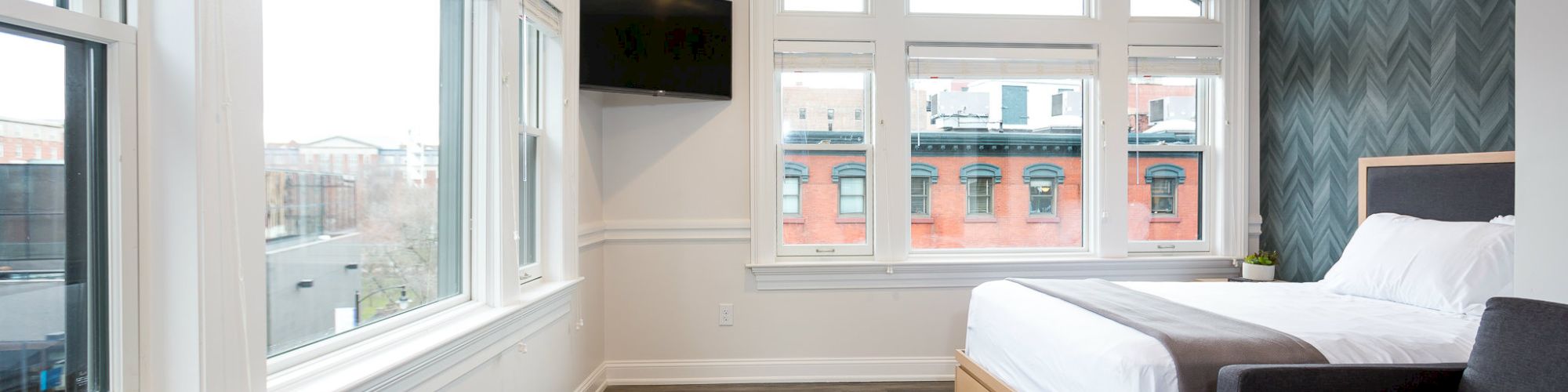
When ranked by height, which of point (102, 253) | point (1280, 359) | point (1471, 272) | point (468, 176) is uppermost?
point (468, 176)

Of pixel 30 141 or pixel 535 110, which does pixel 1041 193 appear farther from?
pixel 30 141

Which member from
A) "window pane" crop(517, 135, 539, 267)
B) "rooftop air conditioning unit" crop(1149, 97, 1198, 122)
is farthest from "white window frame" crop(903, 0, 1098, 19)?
"window pane" crop(517, 135, 539, 267)

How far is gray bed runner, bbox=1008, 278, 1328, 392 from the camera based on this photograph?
1832 mm

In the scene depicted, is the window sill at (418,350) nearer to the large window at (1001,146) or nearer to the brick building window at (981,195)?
the large window at (1001,146)

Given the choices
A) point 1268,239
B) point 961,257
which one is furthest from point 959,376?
point 1268,239

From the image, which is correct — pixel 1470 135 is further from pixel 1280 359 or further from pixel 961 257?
pixel 961 257

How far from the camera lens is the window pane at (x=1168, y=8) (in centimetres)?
392

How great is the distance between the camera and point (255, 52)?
1.38 meters

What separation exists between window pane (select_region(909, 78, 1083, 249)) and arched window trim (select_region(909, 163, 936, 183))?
17 mm

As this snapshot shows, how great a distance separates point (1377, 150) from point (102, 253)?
418 centimetres

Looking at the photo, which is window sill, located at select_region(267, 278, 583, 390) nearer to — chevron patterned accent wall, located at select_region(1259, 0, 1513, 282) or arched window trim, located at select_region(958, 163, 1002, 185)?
arched window trim, located at select_region(958, 163, 1002, 185)

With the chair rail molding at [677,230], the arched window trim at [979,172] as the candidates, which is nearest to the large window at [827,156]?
the chair rail molding at [677,230]

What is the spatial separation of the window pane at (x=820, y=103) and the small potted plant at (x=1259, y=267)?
6.57 ft

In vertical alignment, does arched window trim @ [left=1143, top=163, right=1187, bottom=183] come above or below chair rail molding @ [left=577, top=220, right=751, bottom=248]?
above
